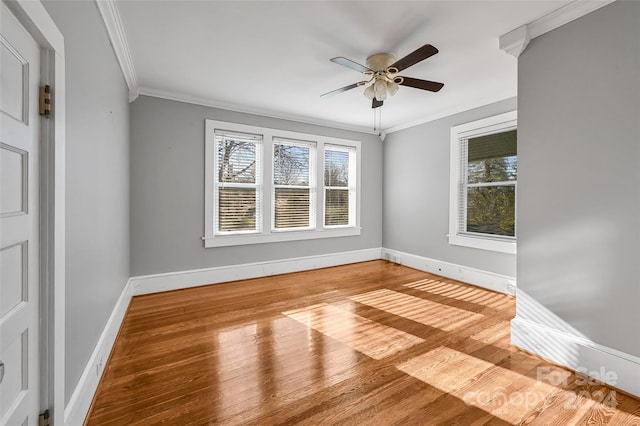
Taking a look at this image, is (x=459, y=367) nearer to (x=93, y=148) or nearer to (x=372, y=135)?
(x=93, y=148)

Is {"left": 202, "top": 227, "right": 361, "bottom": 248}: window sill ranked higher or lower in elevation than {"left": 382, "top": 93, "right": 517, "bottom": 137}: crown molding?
lower

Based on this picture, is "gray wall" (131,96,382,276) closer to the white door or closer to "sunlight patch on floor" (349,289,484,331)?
"sunlight patch on floor" (349,289,484,331)

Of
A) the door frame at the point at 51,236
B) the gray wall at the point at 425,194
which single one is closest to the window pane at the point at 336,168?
the gray wall at the point at 425,194

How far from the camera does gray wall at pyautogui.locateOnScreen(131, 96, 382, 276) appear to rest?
12.3 feet

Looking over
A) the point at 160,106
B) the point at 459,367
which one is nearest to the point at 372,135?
the point at 160,106

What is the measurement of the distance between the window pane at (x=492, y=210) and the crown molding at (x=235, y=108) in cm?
242

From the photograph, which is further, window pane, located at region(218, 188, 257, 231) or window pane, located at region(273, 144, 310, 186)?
window pane, located at region(273, 144, 310, 186)

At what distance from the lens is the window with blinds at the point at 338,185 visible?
5.39m

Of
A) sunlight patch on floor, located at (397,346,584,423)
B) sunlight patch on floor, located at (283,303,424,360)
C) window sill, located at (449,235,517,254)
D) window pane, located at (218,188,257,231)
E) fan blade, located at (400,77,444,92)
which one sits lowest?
sunlight patch on floor, located at (397,346,584,423)

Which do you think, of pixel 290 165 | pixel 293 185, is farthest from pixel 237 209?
pixel 290 165

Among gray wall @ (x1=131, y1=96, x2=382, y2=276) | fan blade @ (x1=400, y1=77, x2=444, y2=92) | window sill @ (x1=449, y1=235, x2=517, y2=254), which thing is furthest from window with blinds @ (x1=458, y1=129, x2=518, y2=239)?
gray wall @ (x1=131, y1=96, x2=382, y2=276)

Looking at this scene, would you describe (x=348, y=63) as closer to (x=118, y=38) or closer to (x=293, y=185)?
(x=118, y=38)

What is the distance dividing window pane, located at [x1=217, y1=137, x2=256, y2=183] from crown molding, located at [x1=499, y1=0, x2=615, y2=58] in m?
3.42

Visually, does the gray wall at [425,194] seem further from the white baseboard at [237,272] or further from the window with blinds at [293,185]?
the window with blinds at [293,185]
